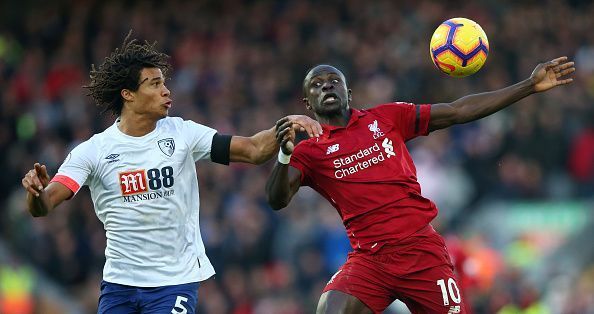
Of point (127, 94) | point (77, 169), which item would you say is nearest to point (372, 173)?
point (127, 94)

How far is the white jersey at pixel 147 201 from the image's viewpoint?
23.8ft

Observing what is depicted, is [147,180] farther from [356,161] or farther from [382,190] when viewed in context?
[382,190]

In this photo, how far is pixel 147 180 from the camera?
7.26 m

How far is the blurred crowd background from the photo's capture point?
1396cm

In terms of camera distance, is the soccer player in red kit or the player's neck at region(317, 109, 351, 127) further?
the player's neck at region(317, 109, 351, 127)

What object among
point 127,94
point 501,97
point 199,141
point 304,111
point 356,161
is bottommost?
point 356,161

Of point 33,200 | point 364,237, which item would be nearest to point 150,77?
point 33,200

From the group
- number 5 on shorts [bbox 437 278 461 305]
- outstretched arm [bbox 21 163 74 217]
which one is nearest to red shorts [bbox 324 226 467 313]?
number 5 on shorts [bbox 437 278 461 305]

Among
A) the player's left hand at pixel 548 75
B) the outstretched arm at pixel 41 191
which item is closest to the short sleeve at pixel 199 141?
the outstretched arm at pixel 41 191

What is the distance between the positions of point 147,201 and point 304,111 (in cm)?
954

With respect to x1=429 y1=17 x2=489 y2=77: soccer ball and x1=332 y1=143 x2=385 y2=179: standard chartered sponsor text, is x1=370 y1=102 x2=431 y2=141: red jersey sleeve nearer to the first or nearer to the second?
x1=332 y1=143 x2=385 y2=179: standard chartered sponsor text

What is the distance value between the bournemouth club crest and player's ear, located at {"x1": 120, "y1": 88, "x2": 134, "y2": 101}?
40 centimetres

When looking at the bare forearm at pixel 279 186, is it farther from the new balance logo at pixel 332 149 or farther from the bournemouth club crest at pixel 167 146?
the bournemouth club crest at pixel 167 146

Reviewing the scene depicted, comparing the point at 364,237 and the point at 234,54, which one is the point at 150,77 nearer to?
the point at 364,237
